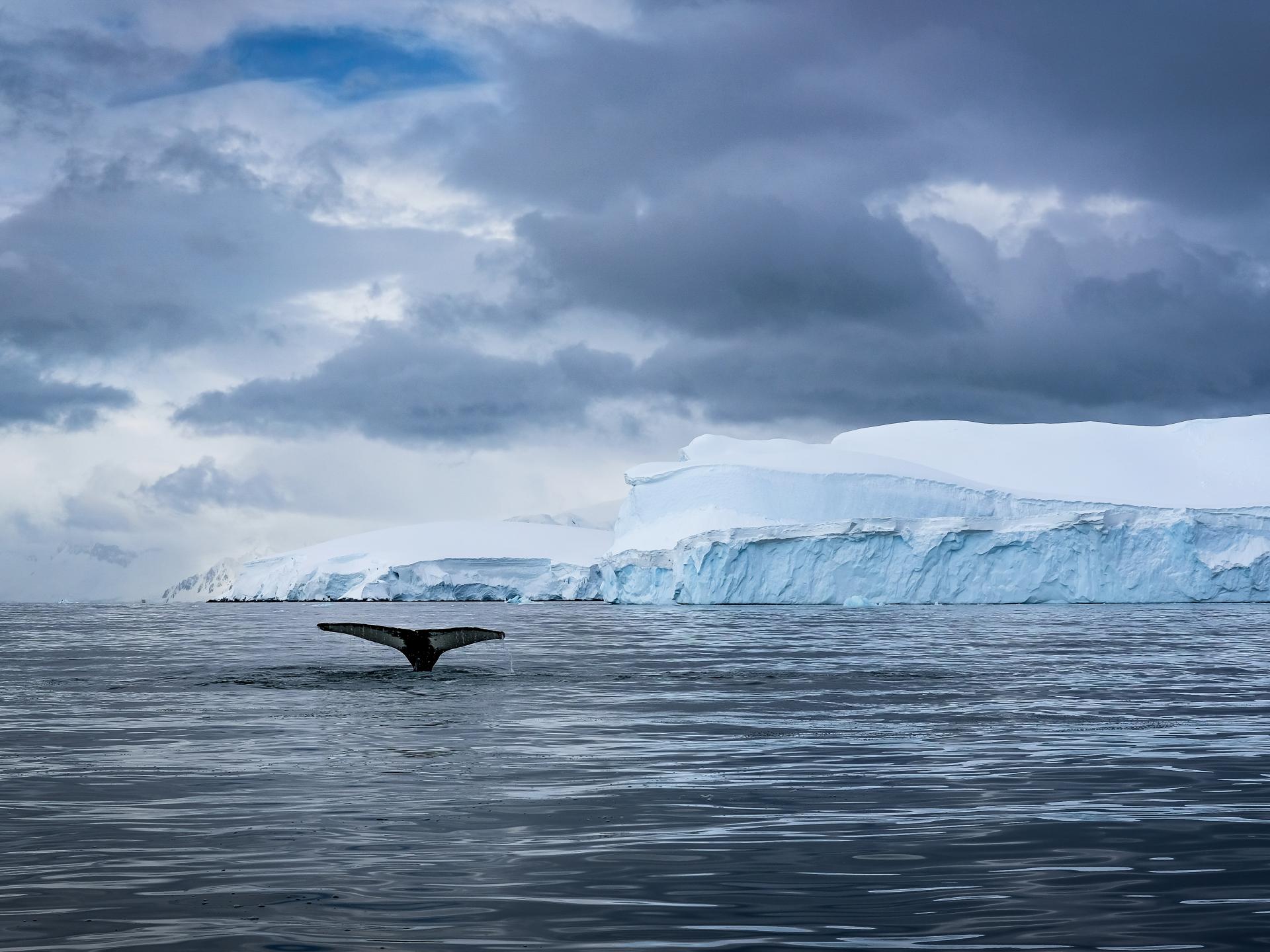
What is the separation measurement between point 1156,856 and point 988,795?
2.48 meters

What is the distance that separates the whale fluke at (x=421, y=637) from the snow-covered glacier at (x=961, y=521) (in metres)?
50.6

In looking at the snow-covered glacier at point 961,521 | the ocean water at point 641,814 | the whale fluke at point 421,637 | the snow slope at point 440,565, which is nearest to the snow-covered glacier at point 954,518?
the snow-covered glacier at point 961,521

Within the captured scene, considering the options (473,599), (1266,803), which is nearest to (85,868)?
(1266,803)

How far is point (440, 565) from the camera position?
455 feet

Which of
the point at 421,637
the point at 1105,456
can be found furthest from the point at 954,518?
the point at 421,637

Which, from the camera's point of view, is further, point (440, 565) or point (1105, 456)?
A: point (440, 565)

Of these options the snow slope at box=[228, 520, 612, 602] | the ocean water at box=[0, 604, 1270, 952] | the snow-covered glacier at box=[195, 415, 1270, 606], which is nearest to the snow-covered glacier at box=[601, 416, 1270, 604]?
the snow-covered glacier at box=[195, 415, 1270, 606]

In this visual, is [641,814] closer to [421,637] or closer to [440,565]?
[421,637]

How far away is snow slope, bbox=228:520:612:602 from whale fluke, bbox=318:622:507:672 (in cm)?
9337

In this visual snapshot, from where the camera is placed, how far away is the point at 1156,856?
324 inches

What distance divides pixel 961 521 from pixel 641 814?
67.1 meters

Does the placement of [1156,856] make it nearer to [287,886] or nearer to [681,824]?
[681,824]

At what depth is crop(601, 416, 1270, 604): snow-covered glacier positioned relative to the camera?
74.4m

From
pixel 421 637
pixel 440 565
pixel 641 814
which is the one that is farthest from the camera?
pixel 440 565
